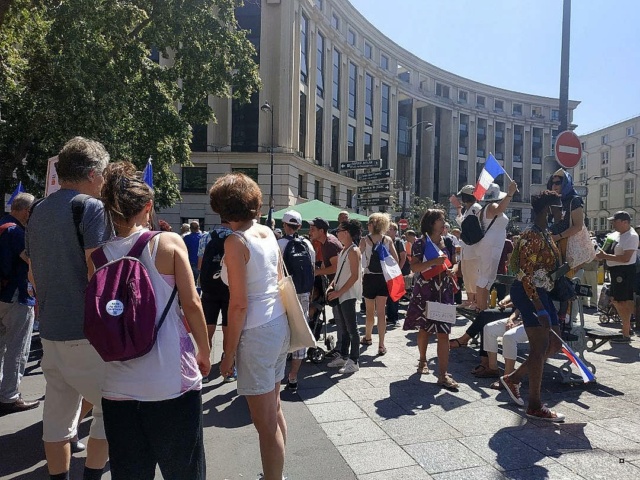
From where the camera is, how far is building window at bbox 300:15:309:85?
32.0 meters

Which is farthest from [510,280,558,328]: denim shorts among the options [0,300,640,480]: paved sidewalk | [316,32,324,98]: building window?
[316,32,324,98]: building window

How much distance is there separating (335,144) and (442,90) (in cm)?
2522

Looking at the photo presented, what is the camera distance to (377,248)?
691 centimetres

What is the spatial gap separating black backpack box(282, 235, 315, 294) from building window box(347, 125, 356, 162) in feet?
118

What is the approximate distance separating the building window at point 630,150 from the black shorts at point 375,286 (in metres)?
86.5

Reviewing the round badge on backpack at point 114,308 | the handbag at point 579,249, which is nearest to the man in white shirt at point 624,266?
the handbag at point 579,249

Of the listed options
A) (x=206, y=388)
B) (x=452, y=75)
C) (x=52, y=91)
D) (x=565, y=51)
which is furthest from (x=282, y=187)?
(x=452, y=75)

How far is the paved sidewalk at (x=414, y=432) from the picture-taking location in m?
3.44

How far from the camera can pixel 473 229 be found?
7.11m

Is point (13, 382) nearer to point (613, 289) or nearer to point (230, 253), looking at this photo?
point (230, 253)

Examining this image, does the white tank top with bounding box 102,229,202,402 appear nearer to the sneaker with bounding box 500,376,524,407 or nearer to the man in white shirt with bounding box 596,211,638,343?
the sneaker with bounding box 500,376,524,407

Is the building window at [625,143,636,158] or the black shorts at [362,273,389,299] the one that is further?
the building window at [625,143,636,158]

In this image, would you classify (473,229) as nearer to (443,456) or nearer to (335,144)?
(443,456)

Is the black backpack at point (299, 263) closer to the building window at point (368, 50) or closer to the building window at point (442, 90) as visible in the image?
the building window at point (368, 50)
